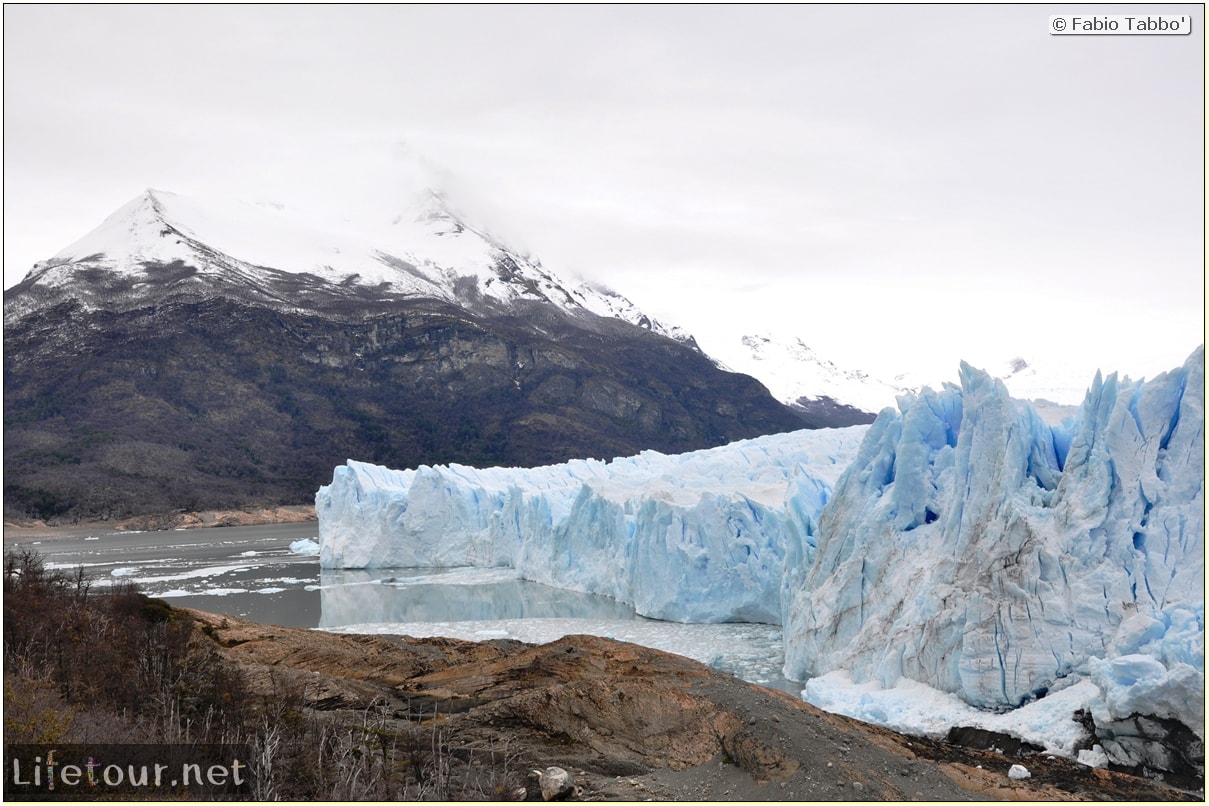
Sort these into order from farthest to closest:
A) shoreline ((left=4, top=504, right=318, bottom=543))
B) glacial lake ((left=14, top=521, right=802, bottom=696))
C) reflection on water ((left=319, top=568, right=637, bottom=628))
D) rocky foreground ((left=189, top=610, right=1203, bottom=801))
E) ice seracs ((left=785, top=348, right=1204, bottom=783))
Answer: shoreline ((left=4, top=504, right=318, bottom=543)) < reflection on water ((left=319, top=568, right=637, bottom=628)) < glacial lake ((left=14, top=521, right=802, bottom=696)) < ice seracs ((left=785, top=348, right=1204, bottom=783)) < rocky foreground ((left=189, top=610, right=1203, bottom=801))

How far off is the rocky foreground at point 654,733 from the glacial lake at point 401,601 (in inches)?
171

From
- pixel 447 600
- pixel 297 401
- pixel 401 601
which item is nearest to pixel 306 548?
pixel 401 601

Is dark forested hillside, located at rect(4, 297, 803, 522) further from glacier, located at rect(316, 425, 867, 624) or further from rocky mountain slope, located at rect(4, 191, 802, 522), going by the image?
glacier, located at rect(316, 425, 867, 624)

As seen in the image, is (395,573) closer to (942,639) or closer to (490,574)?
(490,574)

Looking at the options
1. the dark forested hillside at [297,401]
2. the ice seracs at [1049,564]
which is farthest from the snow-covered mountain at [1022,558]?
the dark forested hillside at [297,401]

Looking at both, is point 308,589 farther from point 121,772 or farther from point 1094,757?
point 1094,757

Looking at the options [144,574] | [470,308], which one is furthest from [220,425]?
[470,308]

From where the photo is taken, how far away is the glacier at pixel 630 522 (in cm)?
1911

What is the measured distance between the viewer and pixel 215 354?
83.8 m

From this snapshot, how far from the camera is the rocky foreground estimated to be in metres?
7.09

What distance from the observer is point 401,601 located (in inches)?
965

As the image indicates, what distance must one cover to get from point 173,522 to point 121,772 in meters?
55.2

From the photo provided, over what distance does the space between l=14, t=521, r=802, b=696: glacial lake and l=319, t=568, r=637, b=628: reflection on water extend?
0.03 meters

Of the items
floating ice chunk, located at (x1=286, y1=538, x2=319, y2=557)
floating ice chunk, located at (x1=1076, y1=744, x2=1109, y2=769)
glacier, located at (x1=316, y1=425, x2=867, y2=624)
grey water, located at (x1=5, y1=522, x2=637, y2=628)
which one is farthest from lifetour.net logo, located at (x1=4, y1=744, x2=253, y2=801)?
floating ice chunk, located at (x1=286, y1=538, x2=319, y2=557)
